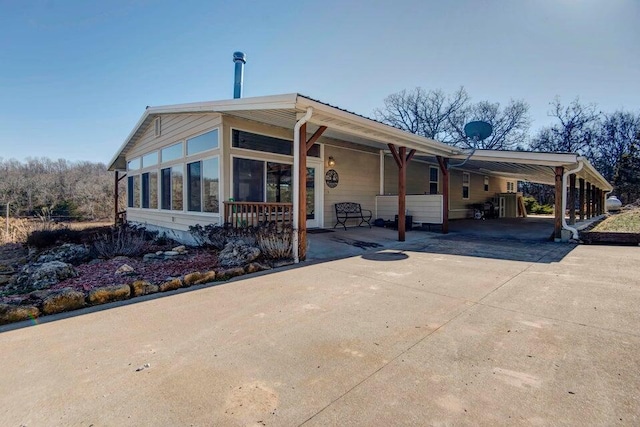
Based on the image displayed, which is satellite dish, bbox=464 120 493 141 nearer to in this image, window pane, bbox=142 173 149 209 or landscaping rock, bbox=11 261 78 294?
landscaping rock, bbox=11 261 78 294

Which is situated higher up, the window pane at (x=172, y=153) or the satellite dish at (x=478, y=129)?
the satellite dish at (x=478, y=129)

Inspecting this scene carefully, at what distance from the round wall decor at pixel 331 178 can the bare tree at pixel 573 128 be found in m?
23.9

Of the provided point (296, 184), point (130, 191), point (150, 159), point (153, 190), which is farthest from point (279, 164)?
point (130, 191)

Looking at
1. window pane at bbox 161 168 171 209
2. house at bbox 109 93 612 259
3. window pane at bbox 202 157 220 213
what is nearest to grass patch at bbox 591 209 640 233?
house at bbox 109 93 612 259

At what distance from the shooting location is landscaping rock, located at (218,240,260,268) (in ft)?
16.7

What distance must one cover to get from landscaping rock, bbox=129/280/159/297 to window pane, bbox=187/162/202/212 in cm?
395

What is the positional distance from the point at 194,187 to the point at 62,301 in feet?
16.0

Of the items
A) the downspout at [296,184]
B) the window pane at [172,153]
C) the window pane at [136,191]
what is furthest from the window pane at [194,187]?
the window pane at [136,191]

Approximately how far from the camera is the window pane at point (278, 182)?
7801 mm

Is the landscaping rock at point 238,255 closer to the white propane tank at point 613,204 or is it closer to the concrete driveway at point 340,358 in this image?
the concrete driveway at point 340,358

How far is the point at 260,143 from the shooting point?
7520mm

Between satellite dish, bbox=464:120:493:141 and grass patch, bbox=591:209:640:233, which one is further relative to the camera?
satellite dish, bbox=464:120:493:141

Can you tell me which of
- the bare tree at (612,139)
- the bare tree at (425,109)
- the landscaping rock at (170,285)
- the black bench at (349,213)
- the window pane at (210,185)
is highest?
the bare tree at (425,109)

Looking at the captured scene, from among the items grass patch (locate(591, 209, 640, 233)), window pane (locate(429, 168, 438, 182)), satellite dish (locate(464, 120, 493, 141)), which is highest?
satellite dish (locate(464, 120, 493, 141))
